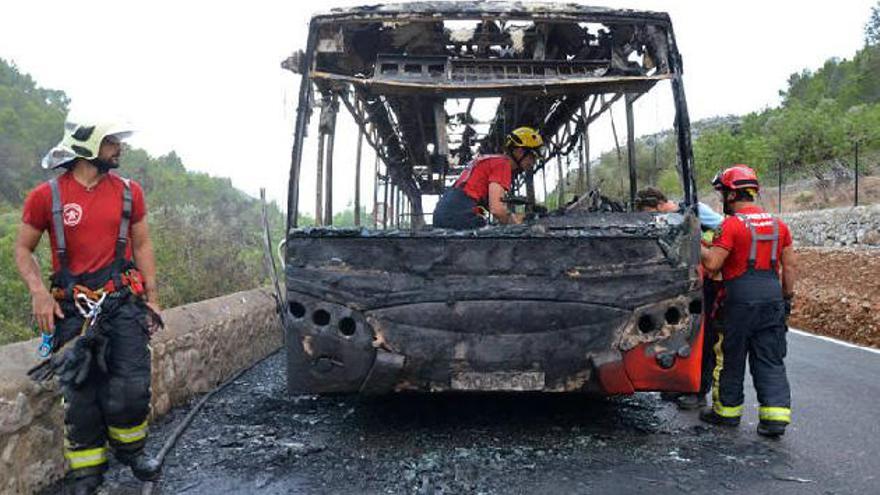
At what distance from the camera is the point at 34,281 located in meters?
2.94

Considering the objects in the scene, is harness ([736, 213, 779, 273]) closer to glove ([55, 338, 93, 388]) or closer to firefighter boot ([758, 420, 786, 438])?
firefighter boot ([758, 420, 786, 438])

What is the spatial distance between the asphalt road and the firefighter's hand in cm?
84

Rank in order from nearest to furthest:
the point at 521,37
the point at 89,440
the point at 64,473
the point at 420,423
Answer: the point at 89,440, the point at 64,473, the point at 420,423, the point at 521,37

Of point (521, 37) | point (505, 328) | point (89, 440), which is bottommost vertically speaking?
point (89, 440)

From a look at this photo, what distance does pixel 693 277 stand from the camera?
12.3 ft

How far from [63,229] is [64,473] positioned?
1187 millimetres

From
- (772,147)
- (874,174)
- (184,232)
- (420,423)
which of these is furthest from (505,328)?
(772,147)

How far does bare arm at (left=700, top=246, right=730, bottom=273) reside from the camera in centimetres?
415

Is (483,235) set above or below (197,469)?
above

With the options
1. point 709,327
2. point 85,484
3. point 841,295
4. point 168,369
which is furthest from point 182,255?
point 841,295

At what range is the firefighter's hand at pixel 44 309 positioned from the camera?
2898mm

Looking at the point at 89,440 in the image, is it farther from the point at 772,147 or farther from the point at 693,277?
the point at 772,147

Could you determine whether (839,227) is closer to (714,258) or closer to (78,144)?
(714,258)

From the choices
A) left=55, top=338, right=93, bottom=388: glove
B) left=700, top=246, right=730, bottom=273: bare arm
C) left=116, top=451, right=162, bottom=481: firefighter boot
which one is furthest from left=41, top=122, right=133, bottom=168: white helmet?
left=700, top=246, right=730, bottom=273: bare arm
